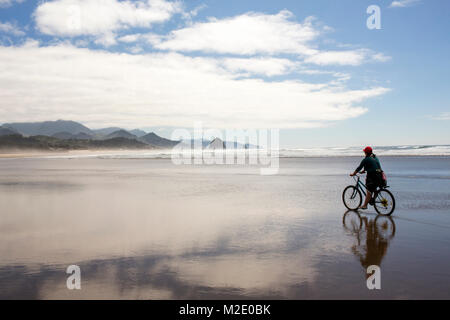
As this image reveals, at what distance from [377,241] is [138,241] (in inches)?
222

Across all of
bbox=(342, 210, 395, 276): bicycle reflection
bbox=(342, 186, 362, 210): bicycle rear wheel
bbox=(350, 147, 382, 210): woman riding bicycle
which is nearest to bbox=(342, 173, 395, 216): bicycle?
bbox=(342, 186, 362, 210): bicycle rear wheel

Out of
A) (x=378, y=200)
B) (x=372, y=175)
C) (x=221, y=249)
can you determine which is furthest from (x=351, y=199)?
(x=221, y=249)

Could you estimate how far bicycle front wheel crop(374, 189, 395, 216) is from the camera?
1161 cm

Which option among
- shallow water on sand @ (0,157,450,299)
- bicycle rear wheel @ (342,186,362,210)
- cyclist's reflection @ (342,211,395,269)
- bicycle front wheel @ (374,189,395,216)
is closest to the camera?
shallow water on sand @ (0,157,450,299)

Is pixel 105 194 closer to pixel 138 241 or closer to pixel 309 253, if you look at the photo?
pixel 138 241

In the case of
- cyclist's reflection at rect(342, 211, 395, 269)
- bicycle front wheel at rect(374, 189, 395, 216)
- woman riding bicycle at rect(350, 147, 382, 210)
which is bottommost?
cyclist's reflection at rect(342, 211, 395, 269)

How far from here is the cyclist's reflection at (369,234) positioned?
23.4 feet

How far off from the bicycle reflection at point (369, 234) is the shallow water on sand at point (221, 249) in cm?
3

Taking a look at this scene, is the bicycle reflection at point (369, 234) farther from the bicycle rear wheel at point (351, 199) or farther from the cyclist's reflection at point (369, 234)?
the bicycle rear wheel at point (351, 199)

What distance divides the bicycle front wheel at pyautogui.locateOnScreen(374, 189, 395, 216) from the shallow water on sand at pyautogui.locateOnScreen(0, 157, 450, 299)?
503 mm

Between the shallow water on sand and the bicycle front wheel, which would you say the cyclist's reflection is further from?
the bicycle front wheel

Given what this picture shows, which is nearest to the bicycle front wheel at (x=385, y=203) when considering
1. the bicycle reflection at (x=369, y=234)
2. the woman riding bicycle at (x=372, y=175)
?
the woman riding bicycle at (x=372, y=175)

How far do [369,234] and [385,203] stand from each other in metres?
3.20
